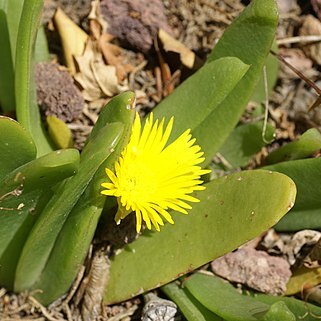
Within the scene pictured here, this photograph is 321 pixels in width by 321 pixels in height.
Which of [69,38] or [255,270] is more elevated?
[69,38]

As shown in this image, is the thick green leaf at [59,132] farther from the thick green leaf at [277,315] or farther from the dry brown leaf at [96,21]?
the thick green leaf at [277,315]

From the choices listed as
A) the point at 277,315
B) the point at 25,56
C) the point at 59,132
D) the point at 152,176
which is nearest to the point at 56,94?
the point at 59,132

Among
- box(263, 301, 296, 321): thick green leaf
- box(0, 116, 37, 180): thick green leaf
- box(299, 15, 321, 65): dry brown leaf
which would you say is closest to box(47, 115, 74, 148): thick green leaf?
box(0, 116, 37, 180): thick green leaf

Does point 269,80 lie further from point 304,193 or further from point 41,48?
point 41,48

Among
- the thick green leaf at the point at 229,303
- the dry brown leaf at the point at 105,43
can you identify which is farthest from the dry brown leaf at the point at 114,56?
the thick green leaf at the point at 229,303

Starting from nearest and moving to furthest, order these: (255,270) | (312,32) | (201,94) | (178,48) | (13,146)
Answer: (13,146) < (201,94) < (255,270) < (178,48) < (312,32)

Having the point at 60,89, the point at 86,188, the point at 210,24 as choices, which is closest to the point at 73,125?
the point at 60,89
